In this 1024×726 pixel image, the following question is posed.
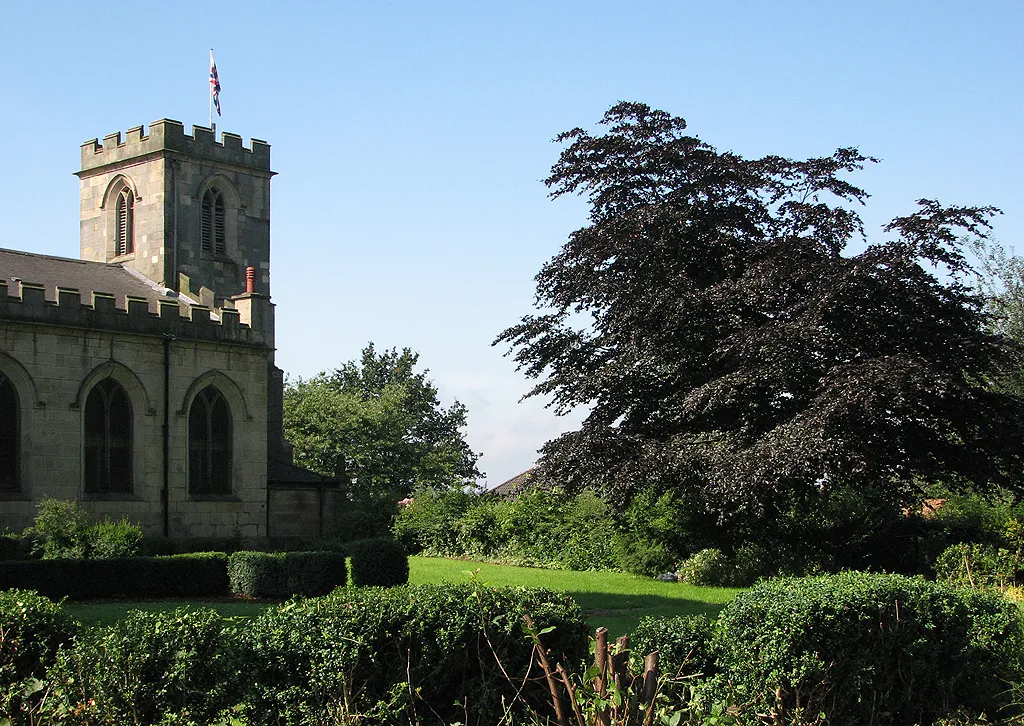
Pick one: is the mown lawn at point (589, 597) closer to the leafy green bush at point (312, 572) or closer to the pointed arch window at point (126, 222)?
the leafy green bush at point (312, 572)

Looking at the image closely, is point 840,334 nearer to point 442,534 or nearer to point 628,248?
point 628,248

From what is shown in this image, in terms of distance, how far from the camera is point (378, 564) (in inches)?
846

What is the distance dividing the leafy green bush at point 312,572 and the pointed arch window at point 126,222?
18096 mm

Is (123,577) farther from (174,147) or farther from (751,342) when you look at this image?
(174,147)

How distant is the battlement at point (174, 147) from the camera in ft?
119

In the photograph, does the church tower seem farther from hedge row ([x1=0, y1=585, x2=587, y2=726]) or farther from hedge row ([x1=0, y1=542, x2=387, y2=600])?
hedge row ([x1=0, y1=585, x2=587, y2=726])

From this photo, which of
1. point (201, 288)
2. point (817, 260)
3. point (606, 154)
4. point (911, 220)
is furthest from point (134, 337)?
point (911, 220)

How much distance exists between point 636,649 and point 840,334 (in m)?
15.6

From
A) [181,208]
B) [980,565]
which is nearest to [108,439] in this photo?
[181,208]

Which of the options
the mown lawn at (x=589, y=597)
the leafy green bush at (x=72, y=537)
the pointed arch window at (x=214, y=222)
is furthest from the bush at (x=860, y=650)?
the pointed arch window at (x=214, y=222)

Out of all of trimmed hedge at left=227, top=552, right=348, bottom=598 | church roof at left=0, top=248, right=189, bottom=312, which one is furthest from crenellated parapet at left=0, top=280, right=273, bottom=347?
trimmed hedge at left=227, top=552, right=348, bottom=598

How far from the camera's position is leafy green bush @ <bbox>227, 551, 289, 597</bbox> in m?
22.2

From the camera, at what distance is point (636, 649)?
1007 centimetres

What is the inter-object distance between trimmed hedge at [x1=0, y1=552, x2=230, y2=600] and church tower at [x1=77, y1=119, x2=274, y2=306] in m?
13.3
